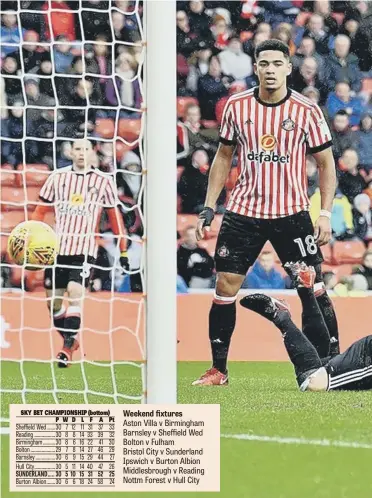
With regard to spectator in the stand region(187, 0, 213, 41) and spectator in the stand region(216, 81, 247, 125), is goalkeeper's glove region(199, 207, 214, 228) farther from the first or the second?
spectator in the stand region(187, 0, 213, 41)

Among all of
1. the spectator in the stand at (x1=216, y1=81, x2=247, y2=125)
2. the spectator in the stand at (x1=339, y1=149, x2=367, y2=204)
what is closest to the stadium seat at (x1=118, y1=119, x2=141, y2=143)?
the spectator in the stand at (x1=216, y1=81, x2=247, y2=125)

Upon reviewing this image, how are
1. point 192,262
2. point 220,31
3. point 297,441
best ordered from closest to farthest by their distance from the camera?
point 297,441
point 192,262
point 220,31

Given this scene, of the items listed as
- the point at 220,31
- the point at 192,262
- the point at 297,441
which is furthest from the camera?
the point at 220,31

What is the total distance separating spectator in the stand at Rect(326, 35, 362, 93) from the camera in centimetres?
246

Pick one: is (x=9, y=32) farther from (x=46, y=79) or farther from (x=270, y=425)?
(x=270, y=425)

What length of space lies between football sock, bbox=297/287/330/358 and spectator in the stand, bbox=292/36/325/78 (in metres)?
0.58

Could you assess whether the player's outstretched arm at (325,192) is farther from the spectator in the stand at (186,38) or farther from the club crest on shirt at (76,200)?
the club crest on shirt at (76,200)

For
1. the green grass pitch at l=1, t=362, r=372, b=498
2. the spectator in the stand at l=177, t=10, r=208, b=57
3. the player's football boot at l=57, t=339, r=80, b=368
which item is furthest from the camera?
the player's football boot at l=57, t=339, r=80, b=368

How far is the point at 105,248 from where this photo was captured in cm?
248

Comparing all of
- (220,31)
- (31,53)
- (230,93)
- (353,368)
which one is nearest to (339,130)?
(230,93)

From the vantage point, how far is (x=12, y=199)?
258cm

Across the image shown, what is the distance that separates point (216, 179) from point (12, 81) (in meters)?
0.59

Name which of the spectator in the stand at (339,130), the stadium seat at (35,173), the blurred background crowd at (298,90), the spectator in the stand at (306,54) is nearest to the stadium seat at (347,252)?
the blurred background crowd at (298,90)

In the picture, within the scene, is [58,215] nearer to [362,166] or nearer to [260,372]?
[260,372]
